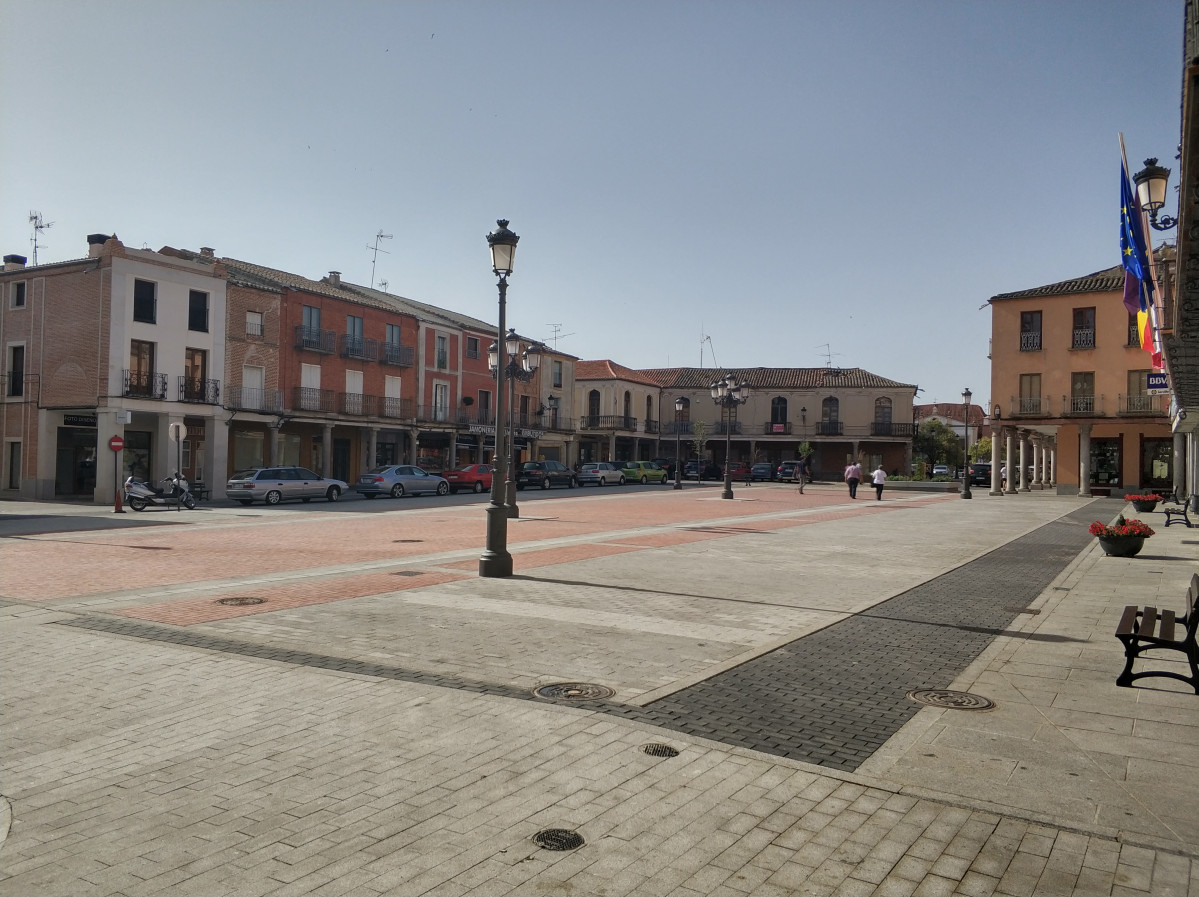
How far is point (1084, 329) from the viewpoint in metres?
42.5

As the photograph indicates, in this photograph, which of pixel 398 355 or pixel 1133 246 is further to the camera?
pixel 398 355

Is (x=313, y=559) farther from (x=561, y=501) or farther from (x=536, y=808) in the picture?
(x=561, y=501)

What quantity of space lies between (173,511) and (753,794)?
2571 cm

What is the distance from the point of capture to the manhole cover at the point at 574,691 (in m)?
5.93

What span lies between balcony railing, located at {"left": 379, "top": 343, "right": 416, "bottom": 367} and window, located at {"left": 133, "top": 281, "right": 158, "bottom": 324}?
13.2 meters

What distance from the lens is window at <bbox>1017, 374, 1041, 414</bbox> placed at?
1711 inches

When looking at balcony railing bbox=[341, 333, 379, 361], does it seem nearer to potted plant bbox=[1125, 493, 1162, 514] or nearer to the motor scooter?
the motor scooter

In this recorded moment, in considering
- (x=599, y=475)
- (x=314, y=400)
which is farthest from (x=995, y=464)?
(x=314, y=400)

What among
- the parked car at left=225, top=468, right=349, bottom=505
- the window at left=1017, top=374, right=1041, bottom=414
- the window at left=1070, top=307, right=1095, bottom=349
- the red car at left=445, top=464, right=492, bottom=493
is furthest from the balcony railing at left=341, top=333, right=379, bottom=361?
the window at left=1070, top=307, right=1095, bottom=349

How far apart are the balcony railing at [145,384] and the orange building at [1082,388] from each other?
3720 cm

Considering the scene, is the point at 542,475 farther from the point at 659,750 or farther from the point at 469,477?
the point at 659,750

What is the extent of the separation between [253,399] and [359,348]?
724cm

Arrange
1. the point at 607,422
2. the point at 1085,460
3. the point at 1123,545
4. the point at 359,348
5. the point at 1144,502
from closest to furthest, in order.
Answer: the point at 1123,545 → the point at 1144,502 → the point at 1085,460 → the point at 359,348 → the point at 607,422

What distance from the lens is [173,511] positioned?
26172 millimetres
